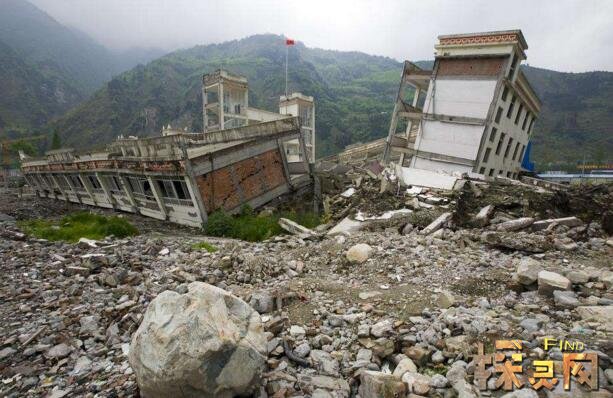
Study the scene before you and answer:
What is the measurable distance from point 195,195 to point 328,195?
667cm

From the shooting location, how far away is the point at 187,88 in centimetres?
8412

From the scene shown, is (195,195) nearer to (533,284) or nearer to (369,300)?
(369,300)

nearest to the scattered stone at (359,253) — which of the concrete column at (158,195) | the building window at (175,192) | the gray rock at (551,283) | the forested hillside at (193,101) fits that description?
the gray rock at (551,283)

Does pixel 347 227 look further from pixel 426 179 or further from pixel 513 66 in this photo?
pixel 513 66

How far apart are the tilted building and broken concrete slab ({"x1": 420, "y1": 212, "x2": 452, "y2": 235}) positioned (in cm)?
668

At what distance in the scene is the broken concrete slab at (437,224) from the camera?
8.55m

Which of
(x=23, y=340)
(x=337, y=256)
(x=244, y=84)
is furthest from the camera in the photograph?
(x=244, y=84)

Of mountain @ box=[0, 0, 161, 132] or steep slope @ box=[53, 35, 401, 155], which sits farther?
mountain @ box=[0, 0, 161, 132]

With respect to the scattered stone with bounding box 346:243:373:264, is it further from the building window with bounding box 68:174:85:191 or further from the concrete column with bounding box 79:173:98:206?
the building window with bounding box 68:174:85:191

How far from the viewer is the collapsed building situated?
12.8 metres

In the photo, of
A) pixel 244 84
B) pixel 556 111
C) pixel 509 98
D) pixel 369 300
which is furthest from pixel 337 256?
pixel 556 111

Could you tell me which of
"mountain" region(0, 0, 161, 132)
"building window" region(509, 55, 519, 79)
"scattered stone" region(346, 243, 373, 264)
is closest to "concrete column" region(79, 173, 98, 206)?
"scattered stone" region(346, 243, 373, 264)

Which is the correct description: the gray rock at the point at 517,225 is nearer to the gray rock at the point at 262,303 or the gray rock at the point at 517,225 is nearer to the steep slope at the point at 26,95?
the gray rock at the point at 262,303

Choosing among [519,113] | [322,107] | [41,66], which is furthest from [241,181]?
[41,66]
